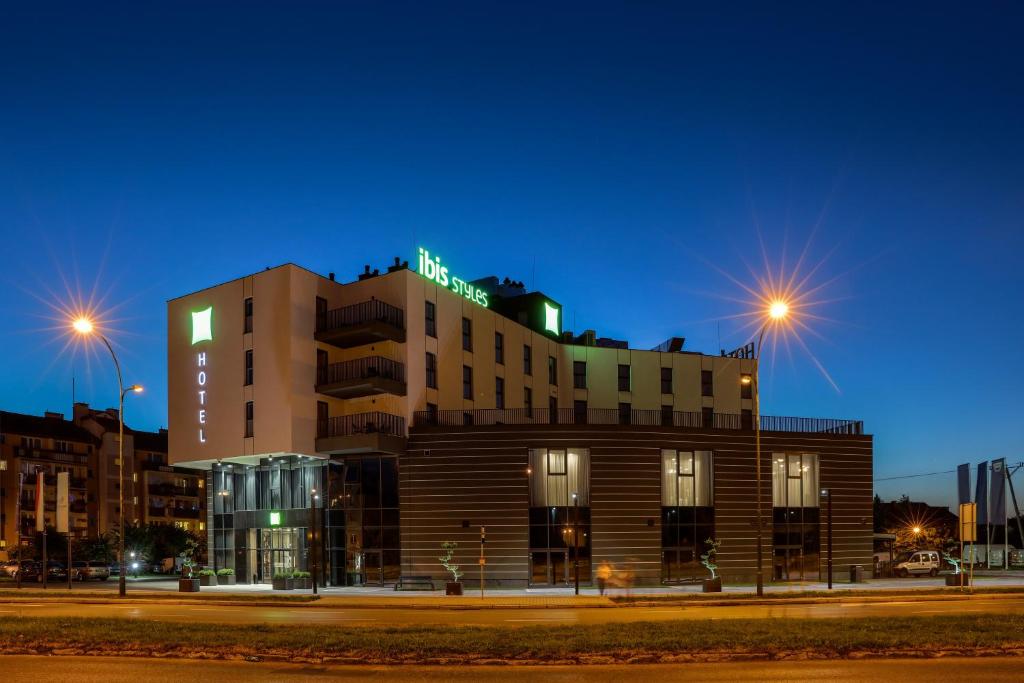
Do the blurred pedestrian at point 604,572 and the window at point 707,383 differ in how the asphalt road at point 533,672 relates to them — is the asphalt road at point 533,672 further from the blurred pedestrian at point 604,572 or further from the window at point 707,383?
the window at point 707,383

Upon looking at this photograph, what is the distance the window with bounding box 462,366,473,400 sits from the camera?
5372 cm

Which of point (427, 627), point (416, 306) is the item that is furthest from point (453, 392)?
point (427, 627)

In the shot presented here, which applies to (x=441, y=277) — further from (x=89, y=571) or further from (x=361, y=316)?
(x=89, y=571)

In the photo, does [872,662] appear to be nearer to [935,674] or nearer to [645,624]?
[935,674]

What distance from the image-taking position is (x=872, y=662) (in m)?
Result: 16.8

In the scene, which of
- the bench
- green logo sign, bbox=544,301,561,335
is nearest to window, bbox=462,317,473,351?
green logo sign, bbox=544,301,561,335

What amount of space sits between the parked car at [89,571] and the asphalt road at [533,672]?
51.6 meters

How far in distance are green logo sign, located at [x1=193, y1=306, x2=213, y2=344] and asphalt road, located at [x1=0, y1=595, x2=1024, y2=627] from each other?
19260 millimetres

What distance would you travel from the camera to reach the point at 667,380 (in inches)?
2662

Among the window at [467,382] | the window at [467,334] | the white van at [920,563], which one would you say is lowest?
the white van at [920,563]

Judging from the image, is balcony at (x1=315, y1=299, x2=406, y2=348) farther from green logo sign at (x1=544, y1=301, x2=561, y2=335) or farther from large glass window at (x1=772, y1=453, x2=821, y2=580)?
large glass window at (x1=772, y1=453, x2=821, y2=580)

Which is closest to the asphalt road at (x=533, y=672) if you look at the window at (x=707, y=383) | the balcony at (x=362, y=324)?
the balcony at (x=362, y=324)

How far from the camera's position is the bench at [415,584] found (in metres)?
45.8

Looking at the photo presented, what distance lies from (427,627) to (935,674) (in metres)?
11.9
